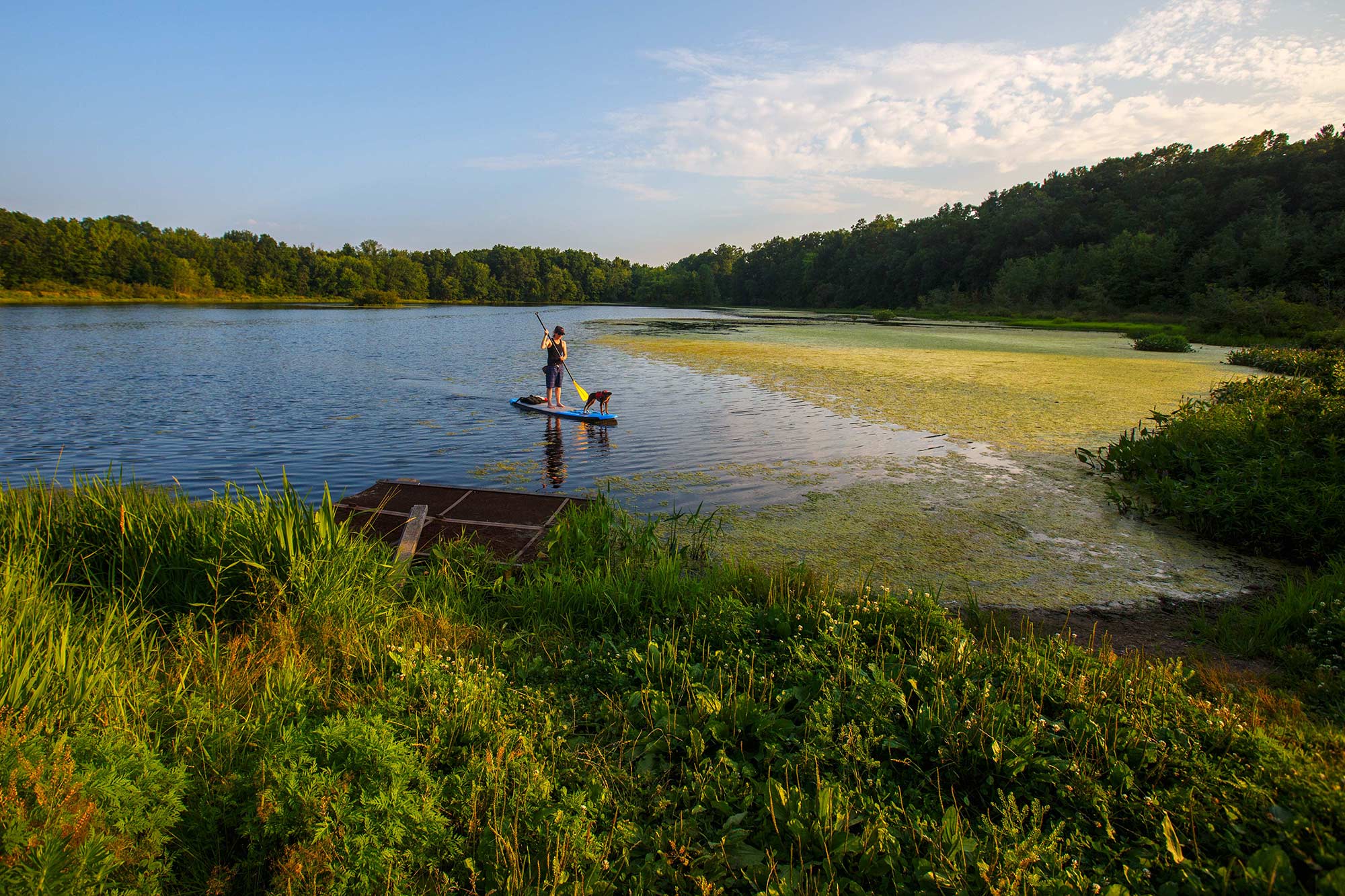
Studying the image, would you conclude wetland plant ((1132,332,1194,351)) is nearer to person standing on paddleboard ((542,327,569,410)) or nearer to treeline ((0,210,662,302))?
person standing on paddleboard ((542,327,569,410))

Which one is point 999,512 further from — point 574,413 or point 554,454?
point 574,413

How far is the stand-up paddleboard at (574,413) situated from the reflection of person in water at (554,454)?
6.5 inches

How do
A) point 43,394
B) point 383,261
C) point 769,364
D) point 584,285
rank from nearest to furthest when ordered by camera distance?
1. point 43,394
2. point 769,364
3. point 383,261
4. point 584,285

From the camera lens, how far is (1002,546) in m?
6.32

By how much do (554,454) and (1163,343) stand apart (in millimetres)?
29405

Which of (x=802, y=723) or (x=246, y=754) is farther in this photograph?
(x=802, y=723)

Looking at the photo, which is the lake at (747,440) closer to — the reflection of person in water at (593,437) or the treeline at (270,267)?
the reflection of person in water at (593,437)

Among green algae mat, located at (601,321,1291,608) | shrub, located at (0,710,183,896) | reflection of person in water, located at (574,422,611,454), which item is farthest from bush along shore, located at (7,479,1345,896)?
reflection of person in water, located at (574,422,611,454)

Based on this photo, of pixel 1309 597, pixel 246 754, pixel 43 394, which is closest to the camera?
pixel 246 754

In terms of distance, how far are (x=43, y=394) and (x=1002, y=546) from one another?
1989cm

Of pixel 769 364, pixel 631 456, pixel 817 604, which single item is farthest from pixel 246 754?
pixel 769 364

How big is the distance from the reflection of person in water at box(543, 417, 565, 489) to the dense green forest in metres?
33.4

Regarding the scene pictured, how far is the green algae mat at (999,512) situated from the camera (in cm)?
553

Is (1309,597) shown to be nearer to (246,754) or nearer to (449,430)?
(246,754)
